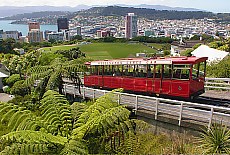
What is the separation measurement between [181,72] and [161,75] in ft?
3.21

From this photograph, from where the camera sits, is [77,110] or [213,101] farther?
[213,101]

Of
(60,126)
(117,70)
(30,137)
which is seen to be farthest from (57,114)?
(117,70)

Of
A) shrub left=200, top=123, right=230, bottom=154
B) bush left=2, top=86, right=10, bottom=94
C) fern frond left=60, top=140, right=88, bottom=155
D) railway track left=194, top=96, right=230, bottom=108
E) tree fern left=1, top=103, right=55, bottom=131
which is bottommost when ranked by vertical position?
bush left=2, top=86, right=10, bottom=94

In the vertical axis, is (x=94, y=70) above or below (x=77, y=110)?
below

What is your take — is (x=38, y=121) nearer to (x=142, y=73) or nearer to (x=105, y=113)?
(x=105, y=113)

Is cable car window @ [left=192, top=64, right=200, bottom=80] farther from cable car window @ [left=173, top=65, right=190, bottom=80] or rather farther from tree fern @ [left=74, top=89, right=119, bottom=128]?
tree fern @ [left=74, top=89, right=119, bottom=128]

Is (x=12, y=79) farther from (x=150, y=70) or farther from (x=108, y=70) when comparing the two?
(x=150, y=70)

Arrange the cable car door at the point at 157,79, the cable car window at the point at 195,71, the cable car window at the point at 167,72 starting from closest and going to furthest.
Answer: the cable car window at the point at 195,71 → the cable car window at the point at 167,72 → the cable car door at the point at 157,79

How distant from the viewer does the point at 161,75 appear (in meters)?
12.8

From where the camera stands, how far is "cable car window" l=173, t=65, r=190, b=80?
12.2 metres

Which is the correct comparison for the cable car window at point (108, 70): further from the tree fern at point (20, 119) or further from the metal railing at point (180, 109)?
the tree fern at point (20, 119)

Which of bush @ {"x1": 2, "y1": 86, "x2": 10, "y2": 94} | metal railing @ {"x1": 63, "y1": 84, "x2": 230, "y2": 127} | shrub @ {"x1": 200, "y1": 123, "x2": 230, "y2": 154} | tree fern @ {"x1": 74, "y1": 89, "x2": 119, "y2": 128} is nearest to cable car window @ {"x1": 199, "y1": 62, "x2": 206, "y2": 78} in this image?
metal railing @ {"x1": 63, "y1": 84, "x2": 230, "y2": 127}

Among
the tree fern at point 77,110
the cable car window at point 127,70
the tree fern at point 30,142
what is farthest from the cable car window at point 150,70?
the tree fern at point 30,142

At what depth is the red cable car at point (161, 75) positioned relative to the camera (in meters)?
12.2
